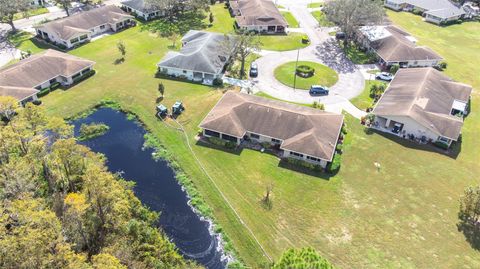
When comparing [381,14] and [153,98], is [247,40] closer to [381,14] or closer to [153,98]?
[153,98]

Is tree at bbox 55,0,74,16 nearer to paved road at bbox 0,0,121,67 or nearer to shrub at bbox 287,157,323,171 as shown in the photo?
paved road at bbox 0,0,121,67

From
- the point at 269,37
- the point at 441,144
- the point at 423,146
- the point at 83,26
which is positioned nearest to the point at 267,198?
the point at 423,146

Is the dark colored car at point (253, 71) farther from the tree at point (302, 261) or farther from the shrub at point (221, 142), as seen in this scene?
the tree at point (302, 261)

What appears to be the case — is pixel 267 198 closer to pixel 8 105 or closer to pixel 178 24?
pixel 8 105

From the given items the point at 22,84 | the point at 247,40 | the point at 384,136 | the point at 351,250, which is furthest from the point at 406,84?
the point at 22,84

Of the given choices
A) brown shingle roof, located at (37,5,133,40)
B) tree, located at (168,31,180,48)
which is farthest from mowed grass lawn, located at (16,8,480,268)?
brown shingle roof, located at (37,5,133,40)

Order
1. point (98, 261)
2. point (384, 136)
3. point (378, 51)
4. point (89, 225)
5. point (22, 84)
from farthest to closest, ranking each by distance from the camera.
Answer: point (378, 51) < point (22, 84) < point (384, 136) < point (89, 225) < point (98, 261)

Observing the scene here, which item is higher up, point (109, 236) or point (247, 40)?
point (247, 40)

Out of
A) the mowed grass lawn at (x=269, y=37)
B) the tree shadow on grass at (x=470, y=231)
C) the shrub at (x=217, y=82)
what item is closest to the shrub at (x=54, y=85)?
the shrub at (x=217, y=82)
